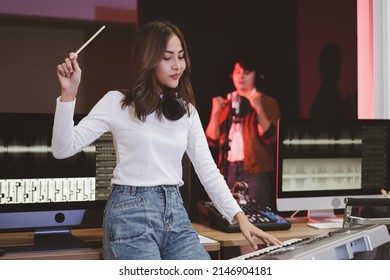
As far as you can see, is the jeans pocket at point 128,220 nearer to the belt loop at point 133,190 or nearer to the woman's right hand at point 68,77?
the belt loop at point 133,190

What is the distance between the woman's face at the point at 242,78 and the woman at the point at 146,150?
1.72 m

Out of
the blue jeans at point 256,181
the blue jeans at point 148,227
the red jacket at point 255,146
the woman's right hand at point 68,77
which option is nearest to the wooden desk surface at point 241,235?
the blue jeans at point 148,227

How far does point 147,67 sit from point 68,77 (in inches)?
10.2

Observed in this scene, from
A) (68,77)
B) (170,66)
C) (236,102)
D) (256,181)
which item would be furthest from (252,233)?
(236,102)

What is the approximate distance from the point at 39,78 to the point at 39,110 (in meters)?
0.15

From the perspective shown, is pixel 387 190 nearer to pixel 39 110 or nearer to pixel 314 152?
pixel 314 152

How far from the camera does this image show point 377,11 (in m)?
2.82

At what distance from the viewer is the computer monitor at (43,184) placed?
201cm

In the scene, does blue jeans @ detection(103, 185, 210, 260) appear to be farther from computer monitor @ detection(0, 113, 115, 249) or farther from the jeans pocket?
computer monitor @ detection(0, 113, 115, 249)

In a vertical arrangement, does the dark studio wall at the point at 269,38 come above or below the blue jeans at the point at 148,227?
above

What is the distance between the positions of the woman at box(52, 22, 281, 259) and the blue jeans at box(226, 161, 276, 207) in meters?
1.57

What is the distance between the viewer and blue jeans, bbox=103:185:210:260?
162 cm

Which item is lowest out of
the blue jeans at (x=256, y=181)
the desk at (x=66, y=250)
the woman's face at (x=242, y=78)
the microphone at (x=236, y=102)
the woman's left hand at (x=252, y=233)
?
the desk at (x=66, y=250)

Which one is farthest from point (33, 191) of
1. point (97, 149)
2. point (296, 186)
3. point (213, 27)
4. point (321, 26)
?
point (321, 26)
